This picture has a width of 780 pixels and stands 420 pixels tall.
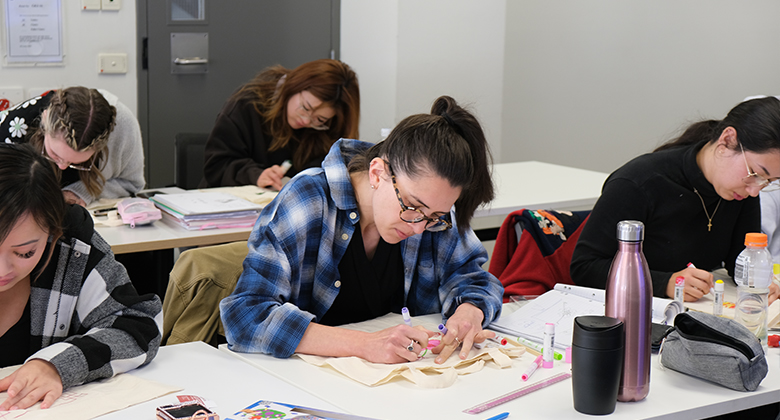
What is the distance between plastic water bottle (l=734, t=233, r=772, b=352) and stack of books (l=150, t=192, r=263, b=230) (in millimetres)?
1686

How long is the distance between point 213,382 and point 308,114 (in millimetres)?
2122

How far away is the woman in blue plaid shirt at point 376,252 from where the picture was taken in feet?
5.05

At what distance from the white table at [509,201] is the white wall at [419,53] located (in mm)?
1130

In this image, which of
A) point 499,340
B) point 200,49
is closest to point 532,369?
point 499,340

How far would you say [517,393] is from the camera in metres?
1.36

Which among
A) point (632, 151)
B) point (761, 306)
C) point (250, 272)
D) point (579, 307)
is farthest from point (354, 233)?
point (632, 151)

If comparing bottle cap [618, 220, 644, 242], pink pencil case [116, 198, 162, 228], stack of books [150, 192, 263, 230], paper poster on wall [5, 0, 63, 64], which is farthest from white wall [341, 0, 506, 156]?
bottle cap [618, 220, 644, 242]

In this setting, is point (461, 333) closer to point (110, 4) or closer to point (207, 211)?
point (207, 211)

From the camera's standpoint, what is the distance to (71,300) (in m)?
1.47

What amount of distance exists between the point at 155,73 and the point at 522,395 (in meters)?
3.87

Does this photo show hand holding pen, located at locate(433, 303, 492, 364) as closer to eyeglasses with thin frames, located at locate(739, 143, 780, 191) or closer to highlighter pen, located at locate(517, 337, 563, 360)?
highlighter pen, located at locate(517, 337, 563, 360)

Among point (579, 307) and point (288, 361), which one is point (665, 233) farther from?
point (288, 361)

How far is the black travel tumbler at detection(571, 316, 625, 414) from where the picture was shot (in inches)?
49.3

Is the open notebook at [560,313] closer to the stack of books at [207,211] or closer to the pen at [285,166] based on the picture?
the stack of books at [207,211]
